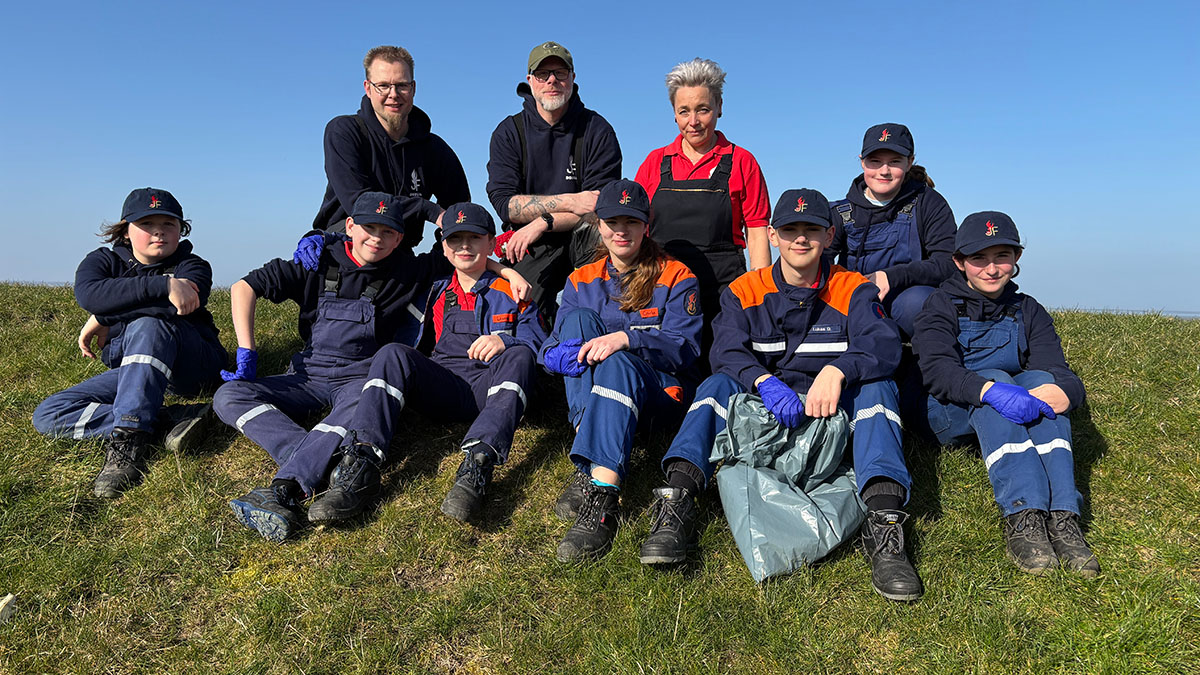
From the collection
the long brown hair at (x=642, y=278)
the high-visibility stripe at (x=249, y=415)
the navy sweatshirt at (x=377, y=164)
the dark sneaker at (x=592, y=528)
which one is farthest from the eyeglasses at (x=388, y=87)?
the dark sneaker at (x=592, y=528)

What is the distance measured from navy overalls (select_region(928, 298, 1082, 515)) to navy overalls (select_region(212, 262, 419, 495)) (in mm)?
3952

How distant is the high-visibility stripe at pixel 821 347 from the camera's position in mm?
5285

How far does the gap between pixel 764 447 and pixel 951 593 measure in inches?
51.8

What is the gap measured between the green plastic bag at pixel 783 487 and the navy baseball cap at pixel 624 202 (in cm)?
161

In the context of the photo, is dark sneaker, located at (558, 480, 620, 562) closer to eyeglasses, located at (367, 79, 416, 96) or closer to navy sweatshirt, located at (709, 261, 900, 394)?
navy sweatshirt, located at (709, 261, 900, 394)

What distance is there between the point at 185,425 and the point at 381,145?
9.91ft

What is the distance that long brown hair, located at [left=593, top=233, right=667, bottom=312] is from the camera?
5660 millimetres

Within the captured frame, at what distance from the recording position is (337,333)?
6176 mm

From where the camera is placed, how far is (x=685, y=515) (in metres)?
4.55

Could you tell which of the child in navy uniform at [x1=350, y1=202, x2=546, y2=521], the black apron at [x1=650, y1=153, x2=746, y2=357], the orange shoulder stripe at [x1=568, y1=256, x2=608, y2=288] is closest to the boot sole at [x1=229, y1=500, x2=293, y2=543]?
the child in navy uniform at [x1=350, y1=202, x2=546, y2=521]

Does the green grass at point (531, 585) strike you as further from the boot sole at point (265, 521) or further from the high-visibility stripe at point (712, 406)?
the high-visibility stripe at point (712, 406)

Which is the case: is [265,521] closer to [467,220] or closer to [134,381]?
[134,381]

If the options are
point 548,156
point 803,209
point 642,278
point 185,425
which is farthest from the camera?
point 548,156

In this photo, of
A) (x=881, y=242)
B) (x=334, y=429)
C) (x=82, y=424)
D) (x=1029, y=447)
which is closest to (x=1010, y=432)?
(x=1029, y=447)
